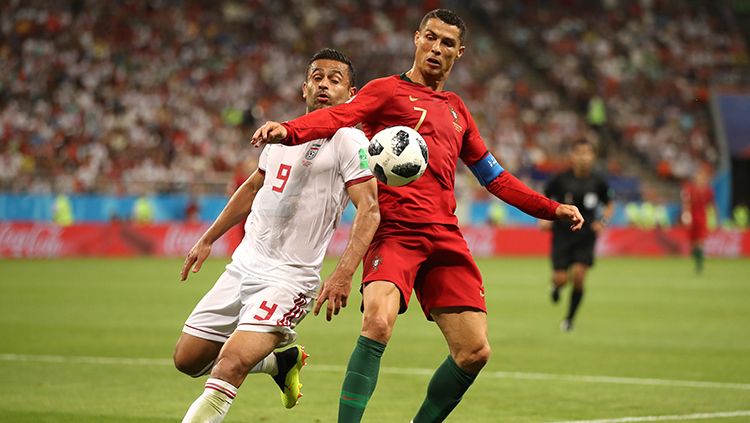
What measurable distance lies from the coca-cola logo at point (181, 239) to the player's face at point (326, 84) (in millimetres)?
22691

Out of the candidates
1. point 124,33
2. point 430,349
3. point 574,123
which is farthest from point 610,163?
point 430,349

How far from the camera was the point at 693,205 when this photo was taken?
90.8 feet

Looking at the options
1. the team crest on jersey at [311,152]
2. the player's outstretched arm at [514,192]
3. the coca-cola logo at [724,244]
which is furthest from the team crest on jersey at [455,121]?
the coca-cola logo at [724,244]

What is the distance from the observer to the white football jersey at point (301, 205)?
6113 millimetres

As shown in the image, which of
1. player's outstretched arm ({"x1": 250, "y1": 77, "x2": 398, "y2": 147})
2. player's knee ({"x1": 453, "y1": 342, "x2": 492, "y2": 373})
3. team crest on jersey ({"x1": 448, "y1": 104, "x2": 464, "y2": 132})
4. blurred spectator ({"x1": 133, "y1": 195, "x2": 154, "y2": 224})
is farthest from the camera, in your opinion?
blurred spectator ({"x1": 133, "y1": 195, "x2": 154, "y2": 224})

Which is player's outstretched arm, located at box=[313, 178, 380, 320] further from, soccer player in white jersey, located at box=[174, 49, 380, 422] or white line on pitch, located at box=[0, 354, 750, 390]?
white line on pitch, located at box=[0, 354, 750, 390]

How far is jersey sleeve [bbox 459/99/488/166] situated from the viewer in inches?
271

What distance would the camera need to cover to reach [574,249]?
14.9 metres

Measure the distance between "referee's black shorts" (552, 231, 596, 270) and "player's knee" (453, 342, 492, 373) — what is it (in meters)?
8.53

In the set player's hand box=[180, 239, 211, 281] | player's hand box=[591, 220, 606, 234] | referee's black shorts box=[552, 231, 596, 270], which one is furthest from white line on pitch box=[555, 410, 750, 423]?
referee's black shorts box=[552, 231, 596, 270]

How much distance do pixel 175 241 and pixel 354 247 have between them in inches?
937

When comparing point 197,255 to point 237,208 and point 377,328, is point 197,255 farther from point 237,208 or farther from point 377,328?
point 377,328

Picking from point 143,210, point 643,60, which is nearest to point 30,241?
point 143,210

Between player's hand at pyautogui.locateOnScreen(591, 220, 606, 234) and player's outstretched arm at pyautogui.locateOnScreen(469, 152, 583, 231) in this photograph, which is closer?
player's outstretched arm at pyautogui.locateOnScreen(469, 152, 583, 231)
